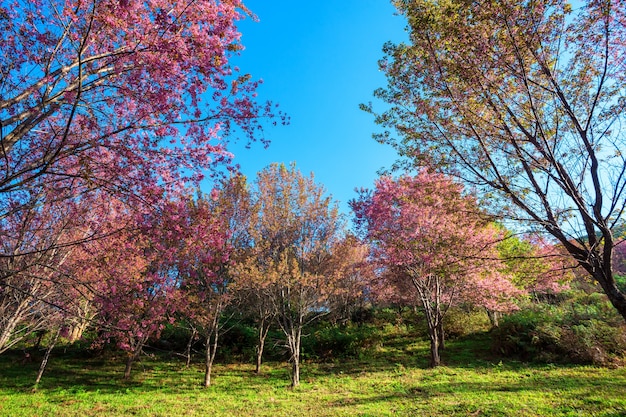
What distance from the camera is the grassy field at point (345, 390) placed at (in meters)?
7.31

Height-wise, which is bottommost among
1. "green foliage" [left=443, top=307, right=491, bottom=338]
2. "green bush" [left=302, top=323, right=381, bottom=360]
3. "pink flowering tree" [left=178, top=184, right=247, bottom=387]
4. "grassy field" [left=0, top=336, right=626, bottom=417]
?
"grassy field" [left=0, top=336, right=626, bottom=417]

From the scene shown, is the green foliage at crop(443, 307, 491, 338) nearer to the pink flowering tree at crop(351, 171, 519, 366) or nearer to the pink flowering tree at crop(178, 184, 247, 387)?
the pink flowering tree at crop(351, 171, 519, 366)

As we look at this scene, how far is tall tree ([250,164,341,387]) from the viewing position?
1209cm

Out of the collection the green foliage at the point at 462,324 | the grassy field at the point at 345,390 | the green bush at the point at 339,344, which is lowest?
the grassy field at the point at 345,390

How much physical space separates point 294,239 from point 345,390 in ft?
18.7

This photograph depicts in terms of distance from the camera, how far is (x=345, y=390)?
32.3 ft

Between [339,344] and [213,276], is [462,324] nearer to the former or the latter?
[339,344]

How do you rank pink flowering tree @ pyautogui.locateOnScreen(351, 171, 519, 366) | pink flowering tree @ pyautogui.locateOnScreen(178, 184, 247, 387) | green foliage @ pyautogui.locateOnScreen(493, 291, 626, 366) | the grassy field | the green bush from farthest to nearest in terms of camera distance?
the green bush
pink flowering tree @ pyautogui.locateOnScreen(178, 184, 247, 387)
pink flowering tree @ pyautogui.locateOnScreen(351, 171, 519, 366)
green foliage @ pyautogui.locateOnScreen(493, 291, 626, 366)
the grassy field

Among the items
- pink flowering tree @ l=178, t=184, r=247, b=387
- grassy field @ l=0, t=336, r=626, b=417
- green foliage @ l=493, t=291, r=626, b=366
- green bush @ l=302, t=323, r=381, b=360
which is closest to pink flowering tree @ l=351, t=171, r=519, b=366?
green foliage @ l=493, t=291, r=626, b=366

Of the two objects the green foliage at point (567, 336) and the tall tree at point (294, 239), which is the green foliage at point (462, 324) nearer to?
the green foliage at point (567, 336)

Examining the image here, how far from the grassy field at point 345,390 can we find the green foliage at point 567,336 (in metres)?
0.86

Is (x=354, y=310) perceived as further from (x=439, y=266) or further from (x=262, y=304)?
(x=439, y=266)

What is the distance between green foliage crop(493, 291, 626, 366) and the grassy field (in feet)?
2.81

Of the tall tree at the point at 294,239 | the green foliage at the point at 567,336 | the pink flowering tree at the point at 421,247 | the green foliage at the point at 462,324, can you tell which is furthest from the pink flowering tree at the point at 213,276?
→ the green foliage at the point at 462,324
